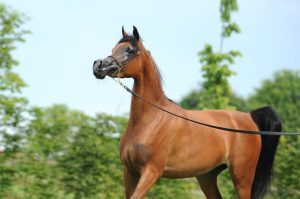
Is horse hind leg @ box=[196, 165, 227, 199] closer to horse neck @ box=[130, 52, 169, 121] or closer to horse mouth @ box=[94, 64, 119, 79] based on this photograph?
horse neck @ box=[130, 52, 169, 121]

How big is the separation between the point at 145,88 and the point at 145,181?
104cm

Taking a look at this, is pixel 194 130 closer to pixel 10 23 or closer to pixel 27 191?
pixel 27 191

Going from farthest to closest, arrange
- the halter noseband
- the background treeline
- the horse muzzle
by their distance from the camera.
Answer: the background treeline, the halter noseband, the horse muzzle

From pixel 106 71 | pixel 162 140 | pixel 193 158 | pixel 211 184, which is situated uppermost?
pixel 106 71

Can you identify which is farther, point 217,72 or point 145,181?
point 217,72

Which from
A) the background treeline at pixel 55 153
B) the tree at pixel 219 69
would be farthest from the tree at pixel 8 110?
the tree at pixel 219 69

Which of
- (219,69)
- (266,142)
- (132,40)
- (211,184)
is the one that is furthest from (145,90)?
(219,69)

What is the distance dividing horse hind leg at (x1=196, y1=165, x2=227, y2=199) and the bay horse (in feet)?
0.04

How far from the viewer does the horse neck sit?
5.93m

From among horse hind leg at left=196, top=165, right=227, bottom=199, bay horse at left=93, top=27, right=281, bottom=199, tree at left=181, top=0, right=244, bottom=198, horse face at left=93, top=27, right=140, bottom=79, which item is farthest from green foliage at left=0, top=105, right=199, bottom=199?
tree at left=181, top=0, right=244, bottom=198

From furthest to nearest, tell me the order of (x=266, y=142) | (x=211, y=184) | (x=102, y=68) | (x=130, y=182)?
1. (x=266, y=142)
2. (x=211, y=184)
3. (x=130, y=182)
4. (x=102, y=68)

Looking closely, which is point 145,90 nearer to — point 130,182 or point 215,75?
point 130,182

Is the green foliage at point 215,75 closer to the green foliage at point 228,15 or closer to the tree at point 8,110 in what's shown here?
the green foliage at point 228,15

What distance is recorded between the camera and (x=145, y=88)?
599cm
